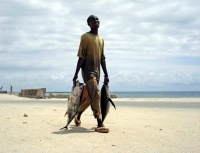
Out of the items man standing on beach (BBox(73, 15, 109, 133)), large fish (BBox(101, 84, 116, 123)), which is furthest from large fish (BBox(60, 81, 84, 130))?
large fish (BBox(101, 84, 116, 123))

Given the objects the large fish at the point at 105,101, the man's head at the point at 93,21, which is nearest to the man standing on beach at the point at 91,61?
the man's head at the point at 93,21

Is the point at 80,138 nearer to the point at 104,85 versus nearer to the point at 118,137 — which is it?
the point at 118,137

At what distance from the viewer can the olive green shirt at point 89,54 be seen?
643 centimetres

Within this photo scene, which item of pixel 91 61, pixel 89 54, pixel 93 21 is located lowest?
pixel 91 61

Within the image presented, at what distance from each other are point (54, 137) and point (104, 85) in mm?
1847

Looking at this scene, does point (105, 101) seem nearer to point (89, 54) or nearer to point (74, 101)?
point (74, 101)


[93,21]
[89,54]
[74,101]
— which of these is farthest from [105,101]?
[93,21]

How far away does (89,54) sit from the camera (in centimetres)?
647

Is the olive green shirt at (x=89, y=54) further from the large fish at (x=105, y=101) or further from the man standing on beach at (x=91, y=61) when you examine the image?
the large fish at (x=105, y=101)

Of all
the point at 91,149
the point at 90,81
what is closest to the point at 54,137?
the point at 91,149

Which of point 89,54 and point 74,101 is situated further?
point 89,54

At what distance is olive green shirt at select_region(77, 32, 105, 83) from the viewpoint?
643cm

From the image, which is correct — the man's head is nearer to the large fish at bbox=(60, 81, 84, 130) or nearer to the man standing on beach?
the man standing on beach

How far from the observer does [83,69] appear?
6.51m
